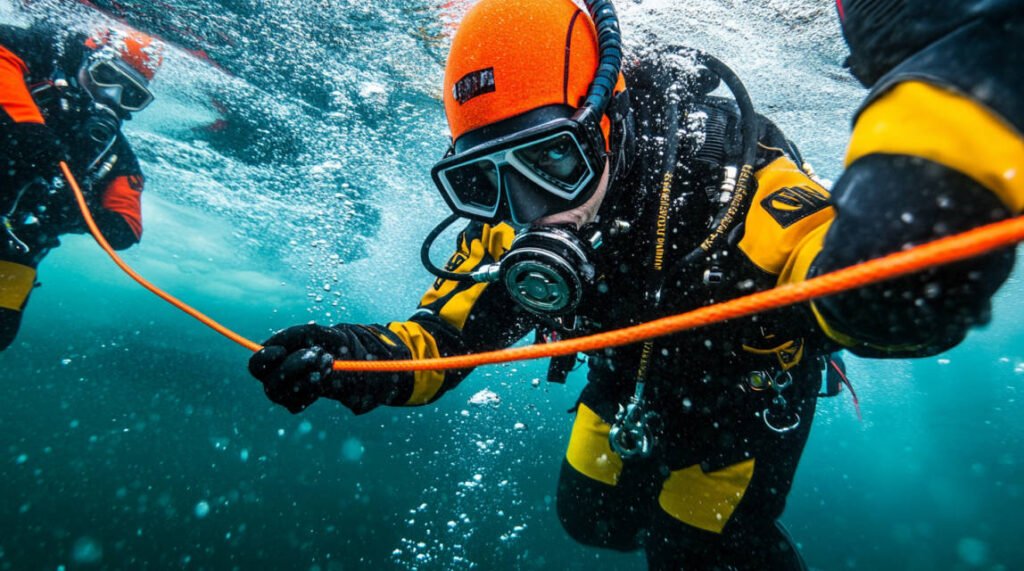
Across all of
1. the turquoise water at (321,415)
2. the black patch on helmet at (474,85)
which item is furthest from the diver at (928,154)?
the turquoise water at (321,415)

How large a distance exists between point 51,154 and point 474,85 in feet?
14.1

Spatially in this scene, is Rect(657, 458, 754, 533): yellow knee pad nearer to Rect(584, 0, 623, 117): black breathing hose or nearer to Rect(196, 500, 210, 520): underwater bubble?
Rect(584, 0, 623, 117): black breathing hose

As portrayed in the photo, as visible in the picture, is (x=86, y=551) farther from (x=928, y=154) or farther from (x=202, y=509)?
(x=928, y=154)

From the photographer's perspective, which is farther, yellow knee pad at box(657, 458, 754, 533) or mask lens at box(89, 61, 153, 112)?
mask lens at box(89, 61, 153, 112)

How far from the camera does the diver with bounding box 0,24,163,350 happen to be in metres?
3.62

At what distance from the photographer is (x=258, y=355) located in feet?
5.79

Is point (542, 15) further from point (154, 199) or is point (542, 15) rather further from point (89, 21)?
point (154, 199)

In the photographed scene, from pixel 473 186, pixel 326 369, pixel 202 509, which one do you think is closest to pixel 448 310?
pixel 473 186

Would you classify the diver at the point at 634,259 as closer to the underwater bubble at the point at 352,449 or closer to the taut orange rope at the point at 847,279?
the taut orange rope at the point at 847,279

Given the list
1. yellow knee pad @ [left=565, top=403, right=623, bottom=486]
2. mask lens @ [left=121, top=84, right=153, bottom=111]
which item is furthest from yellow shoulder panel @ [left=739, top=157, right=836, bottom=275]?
mask lens @ [left=121, top=84, right=153, bottom=111]

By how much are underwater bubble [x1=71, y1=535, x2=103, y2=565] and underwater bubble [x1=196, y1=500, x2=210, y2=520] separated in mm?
1422

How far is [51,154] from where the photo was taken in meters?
3.67

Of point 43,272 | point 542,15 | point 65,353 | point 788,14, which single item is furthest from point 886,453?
point 43,272

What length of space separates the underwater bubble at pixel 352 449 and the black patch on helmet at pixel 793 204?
11453mm
